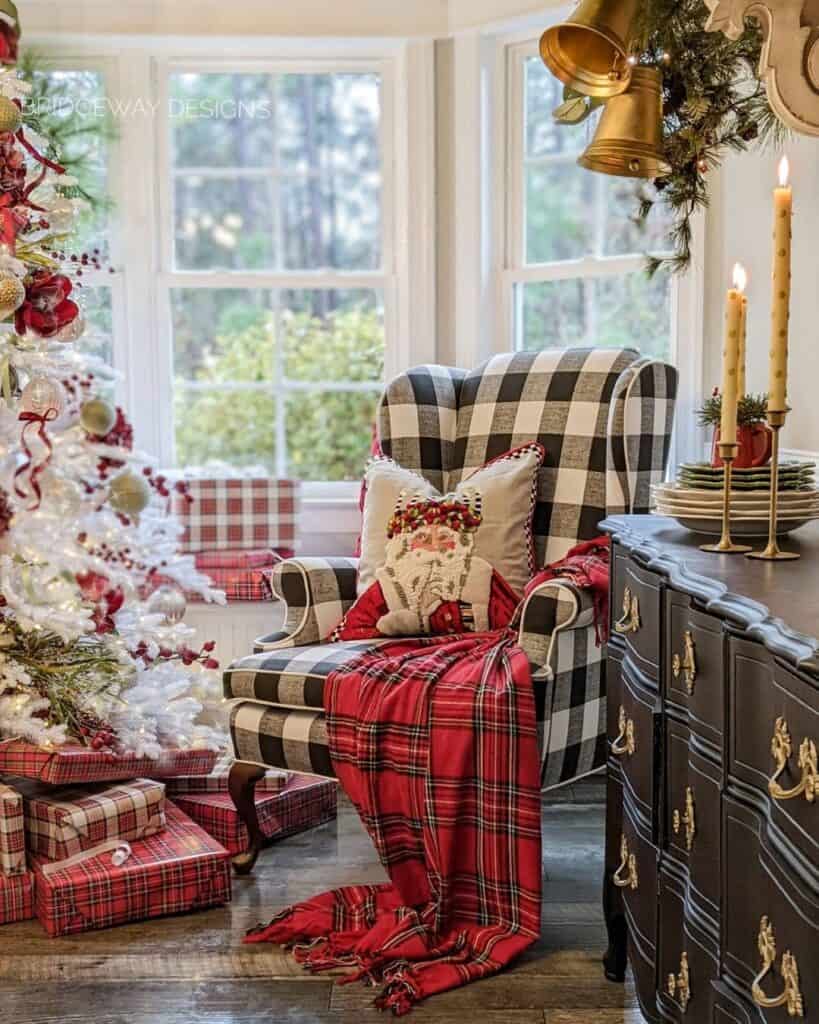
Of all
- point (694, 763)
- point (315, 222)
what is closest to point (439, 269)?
point (315, 222)

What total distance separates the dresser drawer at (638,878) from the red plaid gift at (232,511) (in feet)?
6.27

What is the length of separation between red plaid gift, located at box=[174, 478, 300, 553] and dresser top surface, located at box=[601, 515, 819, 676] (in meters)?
1.82

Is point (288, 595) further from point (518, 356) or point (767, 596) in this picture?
point (767, 596)

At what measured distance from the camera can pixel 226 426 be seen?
4.03 meters

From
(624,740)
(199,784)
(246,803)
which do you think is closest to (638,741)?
(624,740)

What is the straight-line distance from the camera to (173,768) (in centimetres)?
289

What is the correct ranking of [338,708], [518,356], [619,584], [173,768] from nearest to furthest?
1. [619,584]
2. [338,708]
3. [173,768]
4. [518,356]

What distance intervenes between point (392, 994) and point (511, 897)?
0.31 meters

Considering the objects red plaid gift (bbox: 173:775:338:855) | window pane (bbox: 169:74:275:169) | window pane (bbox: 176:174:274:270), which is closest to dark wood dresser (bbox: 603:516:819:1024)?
red plaid gift (bbox: 173:775:338:855)

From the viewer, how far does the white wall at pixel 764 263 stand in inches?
99.0

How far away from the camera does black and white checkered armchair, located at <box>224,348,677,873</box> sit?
8.30 feet

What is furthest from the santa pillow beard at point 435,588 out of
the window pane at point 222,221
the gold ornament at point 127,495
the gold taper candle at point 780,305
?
the window pane at point 222,221

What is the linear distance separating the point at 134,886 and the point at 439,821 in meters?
0.67

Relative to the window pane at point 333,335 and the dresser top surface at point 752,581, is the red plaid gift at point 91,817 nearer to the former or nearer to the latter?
the dresser top surface at point 752,581
